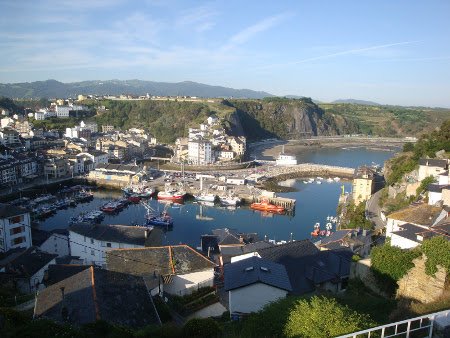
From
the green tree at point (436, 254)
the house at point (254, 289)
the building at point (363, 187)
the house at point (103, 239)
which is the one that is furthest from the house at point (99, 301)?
the building at point (363, 187)

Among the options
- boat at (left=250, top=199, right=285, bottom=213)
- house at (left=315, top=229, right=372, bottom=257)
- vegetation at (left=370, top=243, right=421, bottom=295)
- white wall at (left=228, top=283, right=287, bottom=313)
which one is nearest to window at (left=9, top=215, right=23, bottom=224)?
white wall at (left=228, top=283, right=287, bottom=313)

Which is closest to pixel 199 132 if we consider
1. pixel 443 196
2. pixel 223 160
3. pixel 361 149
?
pixel 223 160

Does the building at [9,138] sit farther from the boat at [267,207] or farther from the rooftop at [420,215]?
the rooftop at [420,215]

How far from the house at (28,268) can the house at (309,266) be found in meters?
5.23

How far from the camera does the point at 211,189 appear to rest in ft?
82.1

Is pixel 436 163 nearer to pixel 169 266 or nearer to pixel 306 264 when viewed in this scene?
pixel 306 264

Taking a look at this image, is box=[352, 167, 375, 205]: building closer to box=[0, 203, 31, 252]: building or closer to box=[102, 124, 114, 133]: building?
box=[0, 203, 31, 252]: building

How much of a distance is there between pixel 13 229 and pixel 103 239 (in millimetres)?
3174

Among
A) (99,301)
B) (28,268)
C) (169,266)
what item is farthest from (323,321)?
(28,268)

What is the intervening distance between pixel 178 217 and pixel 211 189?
495 centimetres

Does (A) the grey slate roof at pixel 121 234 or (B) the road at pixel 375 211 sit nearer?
(A) the grey slate roof at pixel 121 234

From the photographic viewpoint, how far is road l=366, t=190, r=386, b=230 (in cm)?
1509

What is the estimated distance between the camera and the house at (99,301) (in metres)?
5.48

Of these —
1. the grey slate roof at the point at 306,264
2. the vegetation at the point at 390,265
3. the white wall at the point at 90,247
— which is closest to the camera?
the vegetation at the point at 390,265
